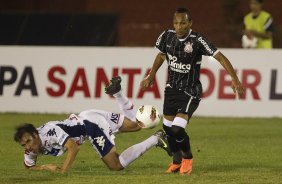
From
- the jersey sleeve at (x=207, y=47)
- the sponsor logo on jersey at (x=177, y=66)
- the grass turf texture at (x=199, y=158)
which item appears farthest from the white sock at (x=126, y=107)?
the jersey sleeve at (x=207, y=47)

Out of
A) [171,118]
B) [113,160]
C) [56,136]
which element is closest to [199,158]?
[171,118]

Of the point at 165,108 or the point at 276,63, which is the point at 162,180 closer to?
the point at 165,108

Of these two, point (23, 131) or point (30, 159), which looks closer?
point (23, 131)

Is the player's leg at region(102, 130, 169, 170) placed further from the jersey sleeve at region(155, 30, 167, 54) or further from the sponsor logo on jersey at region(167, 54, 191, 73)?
the jersey sleeve at region(155, 30, 167, 54)

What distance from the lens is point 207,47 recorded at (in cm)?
1177

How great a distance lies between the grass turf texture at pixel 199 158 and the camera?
11.3 metres

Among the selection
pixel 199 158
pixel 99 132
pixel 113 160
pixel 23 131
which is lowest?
pixel 199 158

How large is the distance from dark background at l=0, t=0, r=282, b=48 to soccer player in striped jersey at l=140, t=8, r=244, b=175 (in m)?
10.9

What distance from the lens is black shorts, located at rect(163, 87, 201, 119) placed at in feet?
39.0

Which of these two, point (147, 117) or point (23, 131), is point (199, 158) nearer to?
point (147, 117)

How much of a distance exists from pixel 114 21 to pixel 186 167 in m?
12.7

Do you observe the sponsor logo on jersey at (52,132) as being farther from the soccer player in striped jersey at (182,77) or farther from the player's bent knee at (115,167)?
the soccer player in striped jersey at (182,77)

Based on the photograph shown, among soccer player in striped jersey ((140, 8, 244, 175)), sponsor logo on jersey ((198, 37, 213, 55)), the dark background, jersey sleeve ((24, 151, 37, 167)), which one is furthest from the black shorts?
the dark background

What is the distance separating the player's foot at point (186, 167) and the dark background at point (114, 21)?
11192 millimetres
